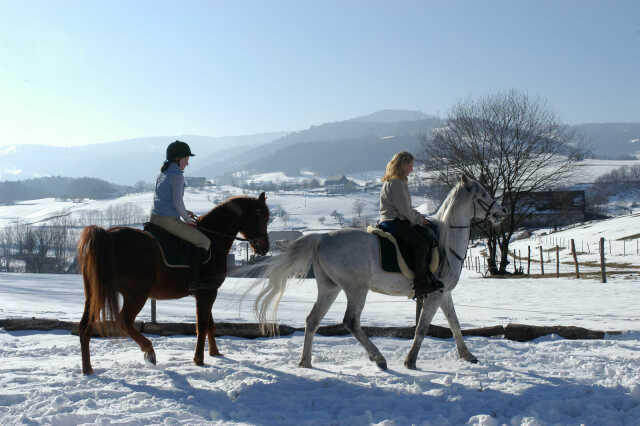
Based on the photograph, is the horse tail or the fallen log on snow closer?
the horse tail

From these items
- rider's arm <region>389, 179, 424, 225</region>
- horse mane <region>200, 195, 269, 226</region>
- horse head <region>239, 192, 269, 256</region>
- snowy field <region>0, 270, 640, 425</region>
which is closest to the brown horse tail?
snowy field <region>0, 270, 640, 425</region>

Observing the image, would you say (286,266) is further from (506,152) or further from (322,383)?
(506,152)

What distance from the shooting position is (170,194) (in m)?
6.40

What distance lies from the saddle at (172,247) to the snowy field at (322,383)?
1037 millimetres

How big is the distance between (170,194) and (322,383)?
309 centimetres

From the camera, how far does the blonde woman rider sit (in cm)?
623

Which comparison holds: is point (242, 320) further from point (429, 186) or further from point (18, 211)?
point (18, 211)

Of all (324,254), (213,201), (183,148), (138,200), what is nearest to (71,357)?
(183,148)

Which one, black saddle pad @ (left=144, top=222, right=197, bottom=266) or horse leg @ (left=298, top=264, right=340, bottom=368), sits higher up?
black saddle pad @ (left=144, top=222, right=197, bottom=266)

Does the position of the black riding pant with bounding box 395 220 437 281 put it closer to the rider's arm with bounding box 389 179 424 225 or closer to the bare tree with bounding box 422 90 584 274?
the rider's arm with bounding box 389 179 424 225

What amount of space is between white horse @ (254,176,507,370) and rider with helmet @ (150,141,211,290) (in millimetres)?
990

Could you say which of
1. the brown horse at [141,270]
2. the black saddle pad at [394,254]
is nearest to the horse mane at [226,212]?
the brown horse at [141,270]

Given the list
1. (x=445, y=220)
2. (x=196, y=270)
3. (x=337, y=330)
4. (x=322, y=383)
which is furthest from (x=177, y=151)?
(x=337, y=330)

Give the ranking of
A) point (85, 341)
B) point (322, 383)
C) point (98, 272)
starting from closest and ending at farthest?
1. point (322, 383)
2. point (98, 272)
3. point (85, 341)
